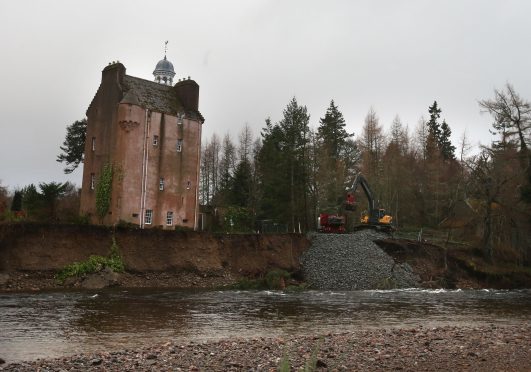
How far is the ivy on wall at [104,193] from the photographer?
134ft

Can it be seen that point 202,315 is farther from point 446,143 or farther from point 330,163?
point 446,143

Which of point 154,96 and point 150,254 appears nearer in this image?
point 150,254

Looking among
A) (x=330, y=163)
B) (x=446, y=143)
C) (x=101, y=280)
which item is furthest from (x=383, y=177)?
(x=101, y=280)

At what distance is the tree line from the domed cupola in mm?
12037

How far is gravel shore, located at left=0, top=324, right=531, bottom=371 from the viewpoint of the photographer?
437 inches

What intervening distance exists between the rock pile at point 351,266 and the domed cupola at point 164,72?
30.2m

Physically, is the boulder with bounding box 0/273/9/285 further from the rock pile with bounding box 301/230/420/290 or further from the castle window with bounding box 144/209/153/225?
the rock pile with bounding box 301/230/420/290

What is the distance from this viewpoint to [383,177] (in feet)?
189

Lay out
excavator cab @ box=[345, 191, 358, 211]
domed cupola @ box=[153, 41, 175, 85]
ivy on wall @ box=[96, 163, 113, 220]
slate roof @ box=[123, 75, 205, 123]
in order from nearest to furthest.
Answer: excavator cab @ box=[345, 191, 358, 211]
ivy on wall @ box=[96, 163, 113, 220]
slate roof @ box=[123, 75, 205, 123]
domed cupola @ box=[153, 41, 175, 85]

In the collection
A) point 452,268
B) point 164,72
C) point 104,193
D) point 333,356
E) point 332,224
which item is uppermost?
point 164,72

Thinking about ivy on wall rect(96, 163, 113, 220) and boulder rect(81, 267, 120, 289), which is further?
ivy on wall rect(96, 163, 113, 220)

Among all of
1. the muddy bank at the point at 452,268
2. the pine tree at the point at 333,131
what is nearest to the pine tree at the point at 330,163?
the pine tree at the point at 333,131

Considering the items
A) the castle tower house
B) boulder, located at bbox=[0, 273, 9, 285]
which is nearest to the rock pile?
the castle tower house

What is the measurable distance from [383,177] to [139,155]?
2858 cm
